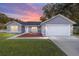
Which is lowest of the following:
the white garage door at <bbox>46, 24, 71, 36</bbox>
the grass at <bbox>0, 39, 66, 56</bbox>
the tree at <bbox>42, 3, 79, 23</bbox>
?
the grass at <bbox>0, 39, 66, 56</bbox>

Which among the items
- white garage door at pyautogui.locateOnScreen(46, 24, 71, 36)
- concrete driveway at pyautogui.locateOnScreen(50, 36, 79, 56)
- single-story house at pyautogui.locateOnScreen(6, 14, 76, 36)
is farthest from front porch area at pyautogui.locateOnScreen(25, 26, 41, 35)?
concrete driveway at pyautogui.locateOnScreen(50, 36, 79, 56)

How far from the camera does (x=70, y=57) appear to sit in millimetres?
3934

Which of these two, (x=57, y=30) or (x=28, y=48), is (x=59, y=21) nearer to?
(x=57, y=30)

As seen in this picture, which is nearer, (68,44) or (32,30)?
(68,44)

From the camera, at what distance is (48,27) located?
4.10 metres

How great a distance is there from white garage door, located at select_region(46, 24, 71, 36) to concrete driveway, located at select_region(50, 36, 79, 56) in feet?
0.23

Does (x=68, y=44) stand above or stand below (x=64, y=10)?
below

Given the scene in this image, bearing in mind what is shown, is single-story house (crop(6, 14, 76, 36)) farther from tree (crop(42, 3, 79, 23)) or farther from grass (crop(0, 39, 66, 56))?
grass (crop(0, 39, 66, 56))

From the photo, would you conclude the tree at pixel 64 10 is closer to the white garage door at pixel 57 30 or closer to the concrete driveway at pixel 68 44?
the white garage door at pixel 57 30

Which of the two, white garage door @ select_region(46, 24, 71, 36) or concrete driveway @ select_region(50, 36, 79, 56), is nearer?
concrete driveway @ select_region(50, 36, 79, 56)

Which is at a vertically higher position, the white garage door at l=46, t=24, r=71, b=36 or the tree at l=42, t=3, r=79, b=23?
the tree at l=42, t=3, r=79, b=23

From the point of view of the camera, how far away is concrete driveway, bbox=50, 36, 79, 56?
3.94 metres

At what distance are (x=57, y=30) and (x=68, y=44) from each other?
27 centimetres

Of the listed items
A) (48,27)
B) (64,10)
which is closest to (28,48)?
(48,27)
